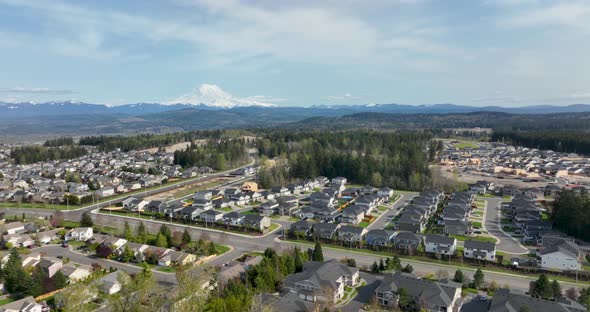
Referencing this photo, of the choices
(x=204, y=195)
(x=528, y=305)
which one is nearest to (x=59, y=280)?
(x=204, y=195)

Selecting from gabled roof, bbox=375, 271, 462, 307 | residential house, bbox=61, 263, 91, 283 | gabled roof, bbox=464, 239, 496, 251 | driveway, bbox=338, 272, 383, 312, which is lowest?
driveway, bbox=338, 272, 383, 312

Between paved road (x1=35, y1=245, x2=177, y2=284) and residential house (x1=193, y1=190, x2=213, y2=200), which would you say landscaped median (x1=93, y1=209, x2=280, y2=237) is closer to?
residential house (x1=193, y1=190, x2=213, y2=200)

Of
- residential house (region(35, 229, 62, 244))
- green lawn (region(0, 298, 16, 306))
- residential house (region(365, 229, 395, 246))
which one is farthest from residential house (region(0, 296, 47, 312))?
residential house (region(365, 229, 395, 246))

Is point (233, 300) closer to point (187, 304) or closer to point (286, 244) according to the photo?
point (187, 304)

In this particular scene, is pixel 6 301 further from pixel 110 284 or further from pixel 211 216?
pixel 211 216

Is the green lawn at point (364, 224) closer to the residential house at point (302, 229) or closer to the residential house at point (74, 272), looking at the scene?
the residential house at point (302, 229)

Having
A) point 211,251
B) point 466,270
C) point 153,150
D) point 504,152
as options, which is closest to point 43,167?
point 153,150

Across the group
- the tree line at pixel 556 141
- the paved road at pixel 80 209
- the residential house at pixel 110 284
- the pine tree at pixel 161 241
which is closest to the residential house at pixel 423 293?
the residential house at pixel 110 284
